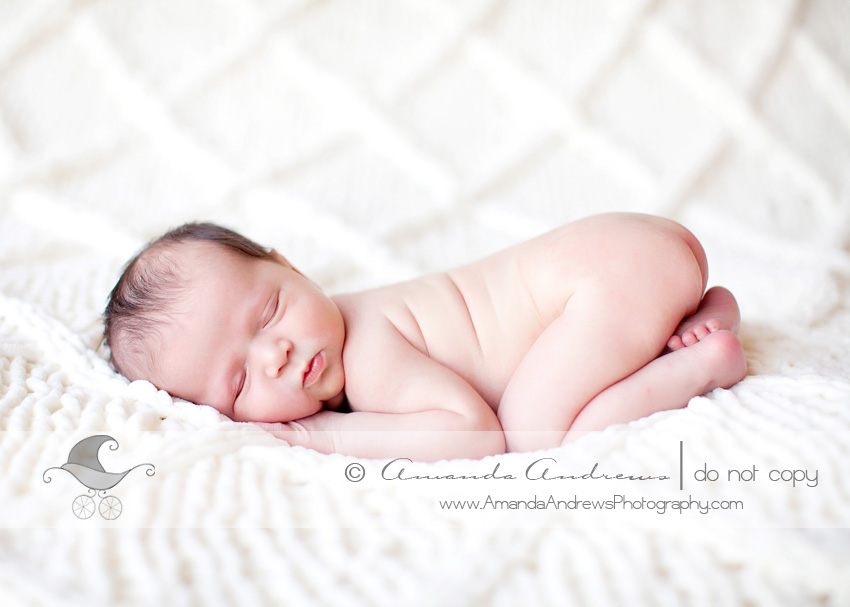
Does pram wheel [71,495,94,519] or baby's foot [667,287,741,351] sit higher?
baby's foot [667,287,741,351]

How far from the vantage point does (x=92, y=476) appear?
2.50 feet

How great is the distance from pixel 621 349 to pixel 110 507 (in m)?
0.64

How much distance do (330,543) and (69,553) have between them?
0.78 ft

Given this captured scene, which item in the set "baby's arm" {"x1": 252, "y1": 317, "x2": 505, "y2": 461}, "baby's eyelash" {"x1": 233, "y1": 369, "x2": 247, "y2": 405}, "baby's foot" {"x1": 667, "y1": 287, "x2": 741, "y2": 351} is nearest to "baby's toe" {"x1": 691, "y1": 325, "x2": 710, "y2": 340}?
"baby's foot" {"x1": 667, "y1": 287, "x2": 741, "y2": 351}

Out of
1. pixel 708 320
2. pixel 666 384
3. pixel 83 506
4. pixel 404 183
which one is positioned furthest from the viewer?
pixel 404 183

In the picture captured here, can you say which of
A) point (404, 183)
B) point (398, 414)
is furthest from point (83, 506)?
point (404, 183)

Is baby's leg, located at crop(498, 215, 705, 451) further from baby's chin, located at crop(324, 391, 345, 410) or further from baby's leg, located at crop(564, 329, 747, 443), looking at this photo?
baby's chin, located at crop(324, 391, 345, 410)

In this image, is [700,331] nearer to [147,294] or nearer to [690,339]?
[690,339]

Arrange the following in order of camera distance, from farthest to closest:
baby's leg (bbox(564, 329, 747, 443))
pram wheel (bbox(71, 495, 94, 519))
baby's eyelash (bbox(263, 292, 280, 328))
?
baby's eyelash (bbox(263, 292, 280, 328)), baby's leg (bbox(564, 329, 747, 443)), pram wheel (bbox(71, 495, 94, 519))

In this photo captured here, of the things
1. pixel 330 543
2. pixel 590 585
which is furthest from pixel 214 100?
pixel 590 585

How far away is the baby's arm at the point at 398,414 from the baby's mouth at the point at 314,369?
5 cm

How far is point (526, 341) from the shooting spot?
107 centimetres

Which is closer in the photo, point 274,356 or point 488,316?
point 274,356

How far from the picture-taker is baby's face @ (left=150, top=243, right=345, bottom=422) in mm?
982
